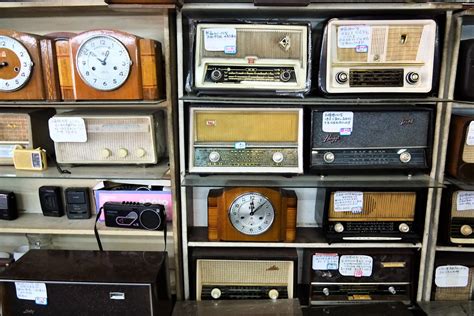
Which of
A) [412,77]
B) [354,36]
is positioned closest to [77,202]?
[354,36]

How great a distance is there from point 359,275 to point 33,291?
51.1 inches

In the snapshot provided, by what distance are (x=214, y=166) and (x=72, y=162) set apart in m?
0.60

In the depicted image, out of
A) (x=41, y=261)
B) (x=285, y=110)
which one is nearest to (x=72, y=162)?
(x=41, y=261)

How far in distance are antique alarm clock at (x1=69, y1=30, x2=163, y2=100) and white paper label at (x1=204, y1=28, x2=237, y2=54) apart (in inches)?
8.3

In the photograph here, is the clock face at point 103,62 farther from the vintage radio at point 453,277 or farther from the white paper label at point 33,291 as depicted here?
the vintage radio at point 453,277

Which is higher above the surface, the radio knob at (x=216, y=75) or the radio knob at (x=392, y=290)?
the radio knob at (x=216, y=75)

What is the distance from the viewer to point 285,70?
1.33 metres

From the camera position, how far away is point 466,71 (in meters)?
1.33

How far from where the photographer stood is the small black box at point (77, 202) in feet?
5.26

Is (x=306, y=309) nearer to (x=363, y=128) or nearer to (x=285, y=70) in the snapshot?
(x=363, y=128)

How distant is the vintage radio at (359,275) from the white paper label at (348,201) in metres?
0.19

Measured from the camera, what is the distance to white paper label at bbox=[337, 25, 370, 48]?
1.30 m

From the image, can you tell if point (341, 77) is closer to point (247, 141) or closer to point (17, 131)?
point (247, 141)

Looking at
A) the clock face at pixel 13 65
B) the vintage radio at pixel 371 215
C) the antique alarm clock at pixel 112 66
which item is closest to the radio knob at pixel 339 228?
the vintage radio at pixel 371 215
